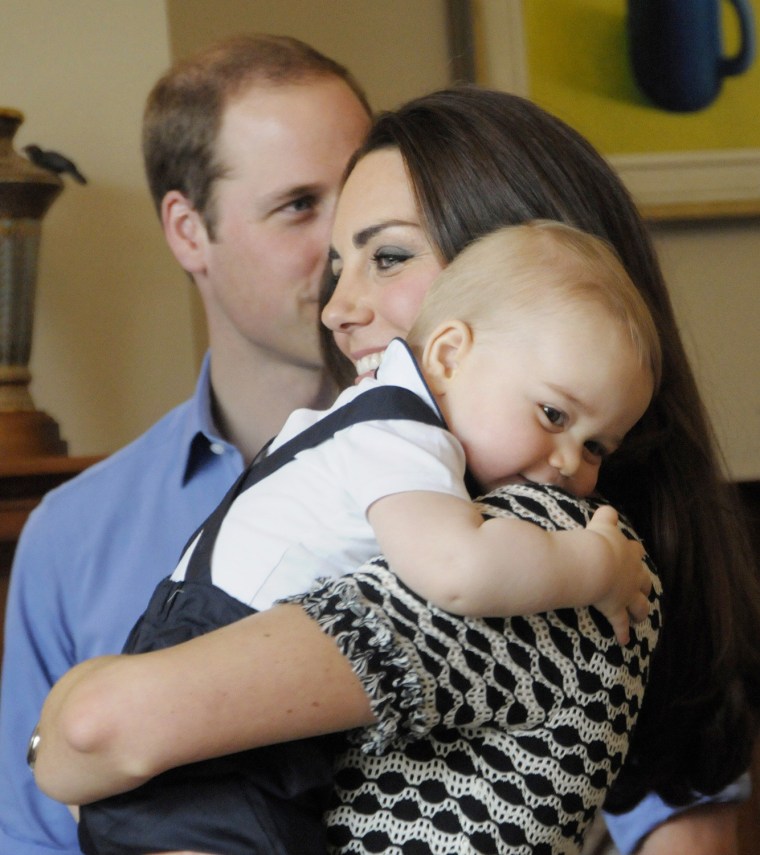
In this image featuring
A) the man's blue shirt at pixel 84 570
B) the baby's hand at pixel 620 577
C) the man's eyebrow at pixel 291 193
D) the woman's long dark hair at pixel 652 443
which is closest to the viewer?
the baby's hand at pixel 620 577

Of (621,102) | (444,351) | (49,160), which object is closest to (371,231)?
(444,351)

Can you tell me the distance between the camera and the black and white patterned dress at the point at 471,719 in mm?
921

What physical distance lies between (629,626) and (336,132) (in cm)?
123

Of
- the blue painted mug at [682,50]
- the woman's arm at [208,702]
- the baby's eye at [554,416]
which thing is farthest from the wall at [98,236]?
the woman's arm at [208,702]

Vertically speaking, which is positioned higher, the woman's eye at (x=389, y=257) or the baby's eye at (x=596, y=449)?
the woman's eye at (x=389, y=257)

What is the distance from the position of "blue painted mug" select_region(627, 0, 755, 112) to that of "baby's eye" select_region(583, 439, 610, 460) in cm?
193

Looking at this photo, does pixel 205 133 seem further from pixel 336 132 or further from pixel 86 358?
pixel 86 358

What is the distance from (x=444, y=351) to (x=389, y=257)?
0.84 feet

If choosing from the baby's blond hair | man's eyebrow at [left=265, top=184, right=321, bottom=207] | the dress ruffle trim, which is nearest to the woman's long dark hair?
the baby's blond hair

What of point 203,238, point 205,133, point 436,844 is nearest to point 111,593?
point 203,238

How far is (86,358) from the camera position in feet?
8.39

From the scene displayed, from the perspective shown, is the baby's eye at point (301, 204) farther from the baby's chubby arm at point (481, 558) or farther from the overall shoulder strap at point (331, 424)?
the baby's chubby arm at point (481, 558)

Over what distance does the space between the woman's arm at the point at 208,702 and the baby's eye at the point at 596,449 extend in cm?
37

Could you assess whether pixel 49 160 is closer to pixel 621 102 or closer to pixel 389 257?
pixel 389 257
